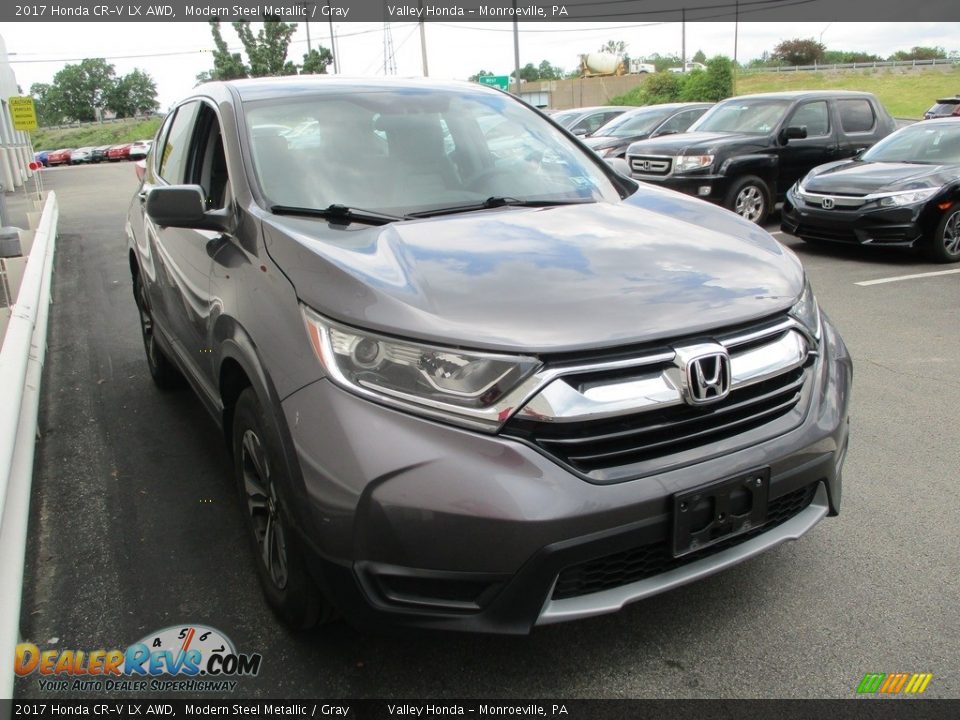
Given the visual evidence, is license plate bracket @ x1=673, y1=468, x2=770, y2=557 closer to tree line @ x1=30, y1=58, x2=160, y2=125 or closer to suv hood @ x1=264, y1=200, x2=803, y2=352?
suv hood @ x1=264, y1=200, x2=803, y2=352

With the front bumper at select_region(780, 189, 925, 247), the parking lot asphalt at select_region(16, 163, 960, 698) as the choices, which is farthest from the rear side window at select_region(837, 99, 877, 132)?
the parking lot asphalt at select_region(16, 163, 960, 698)

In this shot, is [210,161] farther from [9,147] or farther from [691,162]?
[9,147]

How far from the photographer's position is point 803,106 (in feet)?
35.0

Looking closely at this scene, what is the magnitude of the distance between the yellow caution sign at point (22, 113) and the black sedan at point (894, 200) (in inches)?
759

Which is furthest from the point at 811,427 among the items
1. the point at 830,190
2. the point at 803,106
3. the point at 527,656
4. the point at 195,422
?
the point at 803,106

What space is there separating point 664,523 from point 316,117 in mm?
2153

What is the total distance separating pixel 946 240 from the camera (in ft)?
25.7

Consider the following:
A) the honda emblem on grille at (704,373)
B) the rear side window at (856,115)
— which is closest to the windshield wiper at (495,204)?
the honda emblem on grille at (704,373)

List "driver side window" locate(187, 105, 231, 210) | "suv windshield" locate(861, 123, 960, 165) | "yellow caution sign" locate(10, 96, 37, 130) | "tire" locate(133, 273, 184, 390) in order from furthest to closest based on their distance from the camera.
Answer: "yellow caution sign" locate(10, 96, 37, 130) < "suv windshield" locate(861, 123, 960, 165) < "tire" locate(133, 273, 184, 390) < "driver side window" locate(187, 105, 231, 210)

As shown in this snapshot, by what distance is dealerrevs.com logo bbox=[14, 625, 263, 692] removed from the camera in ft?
7.92

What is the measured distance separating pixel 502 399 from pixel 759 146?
30.7ft

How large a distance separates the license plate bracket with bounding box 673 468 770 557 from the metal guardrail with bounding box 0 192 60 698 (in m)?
1.84

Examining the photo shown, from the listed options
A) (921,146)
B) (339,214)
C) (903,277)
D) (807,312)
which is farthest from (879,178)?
(339,214)
